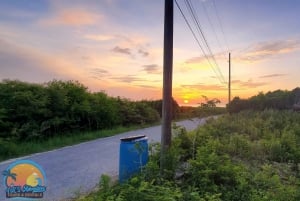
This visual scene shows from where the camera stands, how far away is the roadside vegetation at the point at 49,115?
11.1 m

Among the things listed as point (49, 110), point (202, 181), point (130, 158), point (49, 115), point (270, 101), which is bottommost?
point (202, 181)

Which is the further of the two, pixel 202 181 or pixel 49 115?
pixel 49 115

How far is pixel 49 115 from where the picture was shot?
1306 cm

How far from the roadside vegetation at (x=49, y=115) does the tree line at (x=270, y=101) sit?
55.5 feet

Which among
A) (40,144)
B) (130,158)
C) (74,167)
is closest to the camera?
(130,158)

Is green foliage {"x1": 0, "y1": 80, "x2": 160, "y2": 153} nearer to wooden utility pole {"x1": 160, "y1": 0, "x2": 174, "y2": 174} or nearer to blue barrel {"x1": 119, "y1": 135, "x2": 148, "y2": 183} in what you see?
blue barrel {"x1": 119, "y1": 135, "x2": 148, "y2": 183}

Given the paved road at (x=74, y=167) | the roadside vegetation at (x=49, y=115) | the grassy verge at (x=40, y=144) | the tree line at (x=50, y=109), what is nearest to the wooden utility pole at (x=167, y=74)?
the roadside vegetation at (x=49, y=115)

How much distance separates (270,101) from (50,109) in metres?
22.6

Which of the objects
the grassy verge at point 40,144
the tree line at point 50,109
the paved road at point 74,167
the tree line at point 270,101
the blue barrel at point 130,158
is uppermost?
the tree line at point 270,101

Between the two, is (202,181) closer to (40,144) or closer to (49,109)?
(40,144)

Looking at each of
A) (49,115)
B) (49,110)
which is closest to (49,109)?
(49,110)

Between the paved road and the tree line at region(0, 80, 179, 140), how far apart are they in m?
2.00

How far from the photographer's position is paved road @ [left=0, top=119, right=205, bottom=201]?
241 inches

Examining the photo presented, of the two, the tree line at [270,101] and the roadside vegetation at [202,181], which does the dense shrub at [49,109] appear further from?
the tree line at [270,101]
